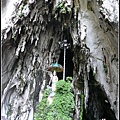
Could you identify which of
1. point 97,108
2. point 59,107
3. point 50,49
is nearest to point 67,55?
point 50,49

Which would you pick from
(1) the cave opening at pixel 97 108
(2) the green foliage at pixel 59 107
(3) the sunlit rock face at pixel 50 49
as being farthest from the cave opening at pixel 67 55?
(2) the green foliage at pixel 59 107

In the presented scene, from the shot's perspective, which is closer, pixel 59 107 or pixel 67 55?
pixel 59 107

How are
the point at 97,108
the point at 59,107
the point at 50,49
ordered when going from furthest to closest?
the point at 97,108, the point at 50,49, the point at 59,107

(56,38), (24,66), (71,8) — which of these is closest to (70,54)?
(56,38)

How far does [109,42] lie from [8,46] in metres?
1.72

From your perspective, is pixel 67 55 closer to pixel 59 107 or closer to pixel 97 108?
pixel 97 108

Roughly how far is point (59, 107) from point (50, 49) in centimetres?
137

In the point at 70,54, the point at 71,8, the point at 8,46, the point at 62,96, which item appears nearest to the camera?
the point at 62,96

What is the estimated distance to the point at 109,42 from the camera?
12.7 feet

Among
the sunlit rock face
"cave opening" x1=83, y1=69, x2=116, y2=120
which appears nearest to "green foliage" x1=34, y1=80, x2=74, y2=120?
the sunlit rock face

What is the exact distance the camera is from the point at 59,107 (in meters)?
3.77

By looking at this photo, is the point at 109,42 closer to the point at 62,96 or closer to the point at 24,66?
the point at 62,96

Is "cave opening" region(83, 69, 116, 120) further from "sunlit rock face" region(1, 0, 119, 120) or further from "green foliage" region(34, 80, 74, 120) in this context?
"green foliage" region(34, 80, 74, 120)

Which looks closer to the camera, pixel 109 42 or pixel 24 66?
pixel 109 42
